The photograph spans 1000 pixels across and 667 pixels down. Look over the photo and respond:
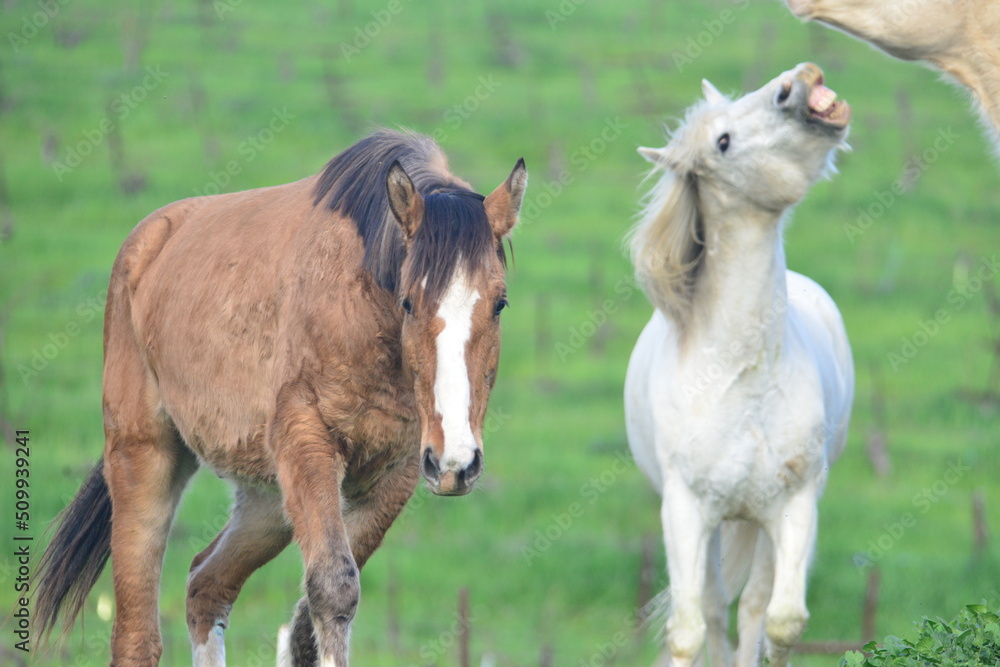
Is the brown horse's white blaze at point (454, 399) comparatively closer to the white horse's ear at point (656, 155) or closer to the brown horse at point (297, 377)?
the brown horse at point (297, 377)

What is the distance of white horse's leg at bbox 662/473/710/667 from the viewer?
5262 millimetres

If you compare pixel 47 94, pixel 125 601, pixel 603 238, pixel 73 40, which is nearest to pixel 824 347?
pixel 125 601

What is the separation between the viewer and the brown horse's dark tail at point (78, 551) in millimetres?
6148

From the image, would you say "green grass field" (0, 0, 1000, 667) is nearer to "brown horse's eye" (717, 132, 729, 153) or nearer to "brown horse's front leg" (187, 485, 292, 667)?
"brown horse's front leg" (187, 485, 292, 667)

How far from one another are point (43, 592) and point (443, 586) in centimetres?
568

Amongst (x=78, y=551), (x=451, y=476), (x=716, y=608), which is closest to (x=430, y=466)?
(x=451, y=476)

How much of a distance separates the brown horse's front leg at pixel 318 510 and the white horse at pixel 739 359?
1.50m

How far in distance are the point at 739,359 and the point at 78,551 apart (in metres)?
3.28

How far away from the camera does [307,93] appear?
19609 millimetres

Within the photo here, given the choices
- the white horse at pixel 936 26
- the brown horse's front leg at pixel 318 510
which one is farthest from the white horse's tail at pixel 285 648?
the white horse at pixel 936 26

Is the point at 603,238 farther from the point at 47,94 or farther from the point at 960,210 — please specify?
the point at 47,94

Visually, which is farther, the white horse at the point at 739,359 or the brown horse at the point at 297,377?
the white horse at the point at 739,359

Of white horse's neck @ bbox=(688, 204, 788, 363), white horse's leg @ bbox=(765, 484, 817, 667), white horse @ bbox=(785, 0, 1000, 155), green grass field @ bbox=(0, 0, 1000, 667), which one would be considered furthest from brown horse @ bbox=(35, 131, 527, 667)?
green grass field @ bbox=(0, 0, 1000, 667)

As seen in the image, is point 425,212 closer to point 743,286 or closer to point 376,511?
point 376,511
